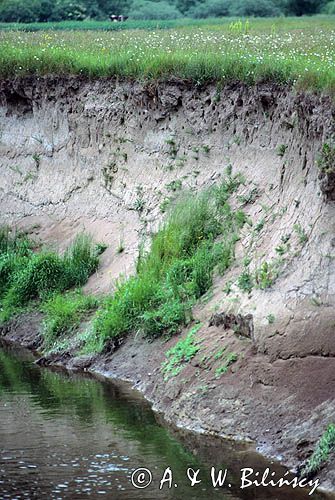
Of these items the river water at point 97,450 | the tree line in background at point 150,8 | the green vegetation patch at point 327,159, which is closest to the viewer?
the river water at point 97,450

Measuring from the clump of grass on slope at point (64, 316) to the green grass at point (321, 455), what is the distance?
19.6ft

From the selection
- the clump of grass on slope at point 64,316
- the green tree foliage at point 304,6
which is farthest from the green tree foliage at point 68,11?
the clump of grass on slope at point 64,316

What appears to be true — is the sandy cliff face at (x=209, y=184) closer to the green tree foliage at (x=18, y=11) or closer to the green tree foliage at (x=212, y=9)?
the green tree foliage at (x=18, y=11)

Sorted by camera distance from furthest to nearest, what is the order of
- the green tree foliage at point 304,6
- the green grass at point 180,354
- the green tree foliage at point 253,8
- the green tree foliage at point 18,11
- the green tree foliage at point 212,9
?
the green tree foliage at point 304,6
the green tree foliage at point 212,9
the green tree foliage at point 253,8
the green tree foliage at point 18,11
the green grass at point 180,354

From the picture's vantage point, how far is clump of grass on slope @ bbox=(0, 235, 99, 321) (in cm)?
1762

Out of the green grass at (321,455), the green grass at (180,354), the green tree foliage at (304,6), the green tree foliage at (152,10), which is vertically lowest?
the green tree foliage at (304,6)

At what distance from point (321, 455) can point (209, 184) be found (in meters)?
6.67

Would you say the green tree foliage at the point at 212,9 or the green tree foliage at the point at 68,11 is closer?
the green tree foliage at the point at 68,11

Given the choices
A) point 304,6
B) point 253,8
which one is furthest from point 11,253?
point 304,6

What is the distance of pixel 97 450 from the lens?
37.8 feet

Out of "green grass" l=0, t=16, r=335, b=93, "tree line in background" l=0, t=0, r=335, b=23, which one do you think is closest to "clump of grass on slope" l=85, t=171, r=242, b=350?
"green grass" l=0, t=16, r=335, b=93

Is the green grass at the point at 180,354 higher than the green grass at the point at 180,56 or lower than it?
lower

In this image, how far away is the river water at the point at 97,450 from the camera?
10.4 metres

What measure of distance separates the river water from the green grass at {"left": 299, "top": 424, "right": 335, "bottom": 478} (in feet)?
0.95
